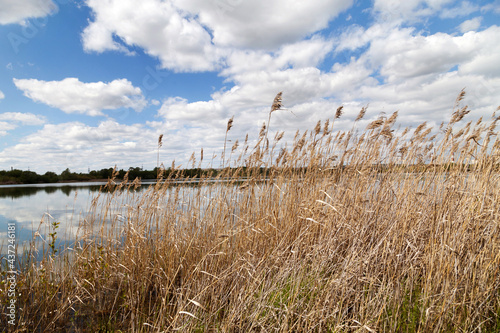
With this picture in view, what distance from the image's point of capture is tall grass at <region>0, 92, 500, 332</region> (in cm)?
209

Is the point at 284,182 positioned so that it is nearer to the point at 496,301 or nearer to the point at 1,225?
the point at 496,301

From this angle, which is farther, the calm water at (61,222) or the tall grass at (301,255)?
the calm water at (61,222)

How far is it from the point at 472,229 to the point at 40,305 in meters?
4.60

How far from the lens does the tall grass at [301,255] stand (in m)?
2.09

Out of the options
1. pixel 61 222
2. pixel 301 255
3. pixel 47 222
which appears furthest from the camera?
pixel 61 222

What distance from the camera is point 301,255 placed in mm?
2533

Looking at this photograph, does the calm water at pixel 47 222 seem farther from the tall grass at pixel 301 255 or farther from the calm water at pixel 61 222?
the tall grass at pixel 301 255

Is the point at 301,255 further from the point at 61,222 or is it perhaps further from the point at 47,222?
the point at 61,222

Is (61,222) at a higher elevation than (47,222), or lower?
lower

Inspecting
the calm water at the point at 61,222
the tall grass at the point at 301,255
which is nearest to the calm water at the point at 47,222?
the calm water at the point at 61,222

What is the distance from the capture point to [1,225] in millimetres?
7395

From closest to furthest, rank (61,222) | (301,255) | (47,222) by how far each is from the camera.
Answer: (301,255)
(47,222)
(61,222)

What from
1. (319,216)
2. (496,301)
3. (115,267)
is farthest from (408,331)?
(115,267)

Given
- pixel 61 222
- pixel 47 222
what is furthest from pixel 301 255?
pixel 61 222
